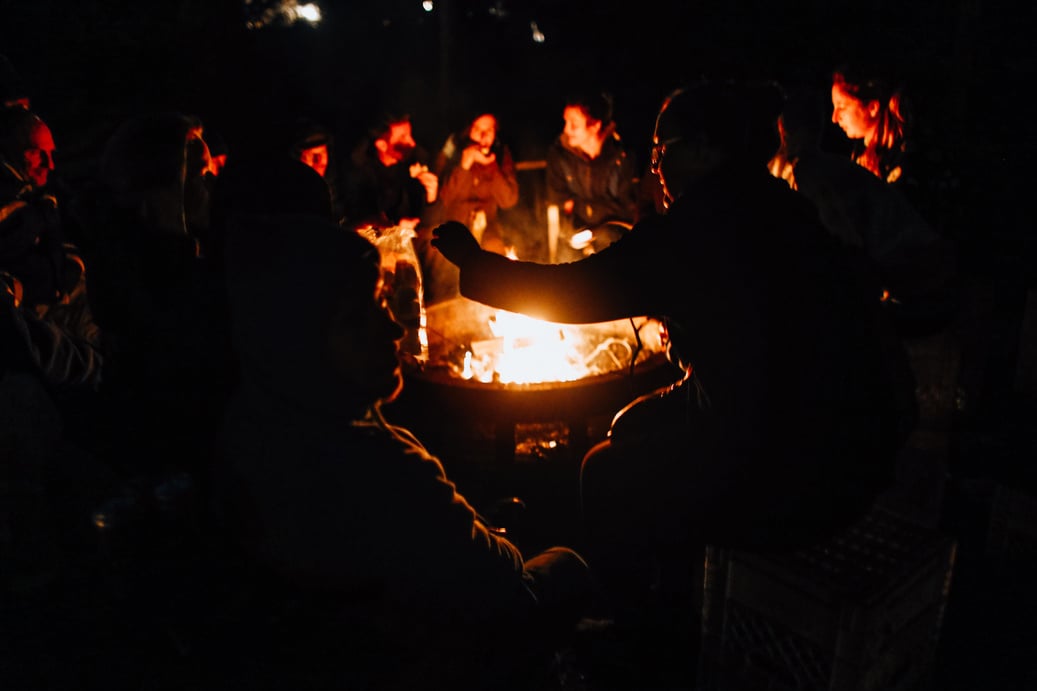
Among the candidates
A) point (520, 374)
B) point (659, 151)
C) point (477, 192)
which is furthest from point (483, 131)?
point (659, 151)

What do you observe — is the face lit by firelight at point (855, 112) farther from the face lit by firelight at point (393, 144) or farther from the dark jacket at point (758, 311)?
the face lit by firelight at point (393, 144)

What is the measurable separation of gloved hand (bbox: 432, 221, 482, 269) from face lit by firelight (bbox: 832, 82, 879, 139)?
3.74 metres

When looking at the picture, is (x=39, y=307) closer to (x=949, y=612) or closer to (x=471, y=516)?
(x=471, y=516)

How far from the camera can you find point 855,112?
5.17 meters

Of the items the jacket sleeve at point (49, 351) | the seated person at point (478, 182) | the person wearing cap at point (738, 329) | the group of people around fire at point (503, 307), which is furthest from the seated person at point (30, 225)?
the seated person at point (478, 182)

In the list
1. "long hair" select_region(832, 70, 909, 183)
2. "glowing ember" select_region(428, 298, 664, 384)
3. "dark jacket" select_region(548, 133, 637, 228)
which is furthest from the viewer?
"dark jacket" select_region(548, 133, 637, 228)

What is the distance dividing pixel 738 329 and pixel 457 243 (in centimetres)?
106

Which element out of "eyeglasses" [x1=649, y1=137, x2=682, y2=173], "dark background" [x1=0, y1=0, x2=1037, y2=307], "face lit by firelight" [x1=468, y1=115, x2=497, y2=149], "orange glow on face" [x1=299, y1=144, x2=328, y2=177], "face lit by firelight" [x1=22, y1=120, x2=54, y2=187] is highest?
"dark background" [x1=0, y1=0, x2=1037, y2=307]

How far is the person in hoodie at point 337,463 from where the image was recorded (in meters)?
2.14

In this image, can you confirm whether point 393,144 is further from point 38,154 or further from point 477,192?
point 38,154

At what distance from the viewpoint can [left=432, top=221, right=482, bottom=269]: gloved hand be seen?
2.68 meters

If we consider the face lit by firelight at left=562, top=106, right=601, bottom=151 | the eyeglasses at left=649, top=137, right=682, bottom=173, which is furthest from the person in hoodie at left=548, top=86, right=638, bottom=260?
the eyeglasses at left=649, top=137, right=682, bottom=173

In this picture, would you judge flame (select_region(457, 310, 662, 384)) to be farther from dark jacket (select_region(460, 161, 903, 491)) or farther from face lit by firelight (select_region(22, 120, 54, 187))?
face lit by firelight (select_region(22, 120, 54, 187))

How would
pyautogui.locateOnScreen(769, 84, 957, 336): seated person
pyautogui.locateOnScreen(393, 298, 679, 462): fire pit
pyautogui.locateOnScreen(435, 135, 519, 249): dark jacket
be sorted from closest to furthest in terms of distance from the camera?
pyautogui.locateOnScreen(769, 84, 957, 336): seated person
pyautogui.locateOnScreen(393, 298, 679, 462): fire pit
pyautogui.locateOnScreen(435, 135, 519, 249): dark jacket
